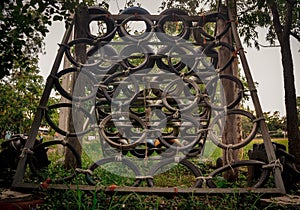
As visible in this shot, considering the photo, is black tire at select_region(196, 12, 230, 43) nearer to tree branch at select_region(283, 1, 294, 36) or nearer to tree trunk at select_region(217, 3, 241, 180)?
tree trunk at select_region(217, 3, 241, 180)

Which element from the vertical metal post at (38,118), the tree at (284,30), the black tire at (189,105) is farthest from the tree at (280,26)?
the vertical metal post at (38,118)

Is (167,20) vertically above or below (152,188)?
above

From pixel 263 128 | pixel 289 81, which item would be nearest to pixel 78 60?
pixel 263 128

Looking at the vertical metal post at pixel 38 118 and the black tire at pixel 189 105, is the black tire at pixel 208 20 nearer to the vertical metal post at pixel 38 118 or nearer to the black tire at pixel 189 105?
the black tire at pixel 189 105

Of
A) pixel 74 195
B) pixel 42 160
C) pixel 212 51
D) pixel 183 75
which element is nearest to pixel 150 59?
pixel 183 75

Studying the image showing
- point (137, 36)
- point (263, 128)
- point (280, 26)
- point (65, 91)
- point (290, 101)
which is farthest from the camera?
point (280, 26)

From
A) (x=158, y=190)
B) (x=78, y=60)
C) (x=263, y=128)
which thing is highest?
(x=78, y=60)

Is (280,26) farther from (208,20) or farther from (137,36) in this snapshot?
(137,36)

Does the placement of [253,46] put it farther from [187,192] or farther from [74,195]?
[74,195]

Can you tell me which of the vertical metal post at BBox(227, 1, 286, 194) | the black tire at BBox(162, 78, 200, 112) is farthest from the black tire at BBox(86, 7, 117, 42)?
the vertical metal post at BBox(227, 1, 286, 194)

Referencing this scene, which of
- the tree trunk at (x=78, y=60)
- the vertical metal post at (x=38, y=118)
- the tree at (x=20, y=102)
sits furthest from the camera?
the tree at (x=20, y=102)

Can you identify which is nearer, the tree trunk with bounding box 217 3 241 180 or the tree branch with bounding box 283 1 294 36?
the tree branch with bounding box 283 1 294 36

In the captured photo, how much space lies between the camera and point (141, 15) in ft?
9.31

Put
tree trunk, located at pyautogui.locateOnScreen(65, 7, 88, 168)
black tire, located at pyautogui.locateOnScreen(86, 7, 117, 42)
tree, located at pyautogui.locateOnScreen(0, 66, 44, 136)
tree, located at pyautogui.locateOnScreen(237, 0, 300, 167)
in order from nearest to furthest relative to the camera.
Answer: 1. tree, located at pyautogui.locateOnScreen(237, 0, 300, 167)
2. black tire, located at pyautogui.locateOnScreen(86, 7, 117, 42)
3. tree trunk, located at pyautogui.locateOnScreen(65, 7, 88, 168)
4. tree, located at pyautogui.locateOnScreen(0, 66, 44, 136)
